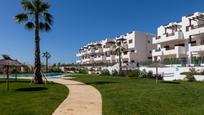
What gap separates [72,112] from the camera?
1049 centimetres

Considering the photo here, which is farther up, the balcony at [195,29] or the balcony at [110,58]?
the balcony at [195,29]

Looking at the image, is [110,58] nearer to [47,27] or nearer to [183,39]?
[183,39]

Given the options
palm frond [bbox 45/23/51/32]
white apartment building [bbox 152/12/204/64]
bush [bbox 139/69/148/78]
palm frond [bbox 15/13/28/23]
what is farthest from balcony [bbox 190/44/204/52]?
palm frond [bbox 15/13/28/23]

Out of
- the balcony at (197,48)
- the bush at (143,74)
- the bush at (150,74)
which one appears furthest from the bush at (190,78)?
the balcony at (197,48)

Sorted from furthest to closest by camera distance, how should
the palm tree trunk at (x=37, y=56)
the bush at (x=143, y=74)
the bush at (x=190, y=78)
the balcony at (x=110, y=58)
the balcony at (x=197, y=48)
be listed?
the balcony at (x=110, y=58)
the balcony at (x=197, y=48)
the bush at (x=143, y=74)
the bush at (x=190, y=78)
the palm tree trunk at (x=37, y=56)

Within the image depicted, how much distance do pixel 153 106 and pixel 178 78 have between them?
2091 cm

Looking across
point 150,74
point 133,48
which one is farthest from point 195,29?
point 133,48

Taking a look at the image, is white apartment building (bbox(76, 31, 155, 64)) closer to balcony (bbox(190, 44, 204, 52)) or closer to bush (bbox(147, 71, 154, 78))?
balcony (bbox(190, 44, 204, 52))

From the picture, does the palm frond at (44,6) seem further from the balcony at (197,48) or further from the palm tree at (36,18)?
the balcony at (197,48)

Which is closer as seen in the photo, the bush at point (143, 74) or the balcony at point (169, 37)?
the bush at point (143, 74)

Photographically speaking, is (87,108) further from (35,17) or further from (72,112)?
(35,17)

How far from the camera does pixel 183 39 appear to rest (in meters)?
45.7

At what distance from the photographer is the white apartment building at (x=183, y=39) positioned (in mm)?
41562

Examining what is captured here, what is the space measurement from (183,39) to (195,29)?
4214 mm
